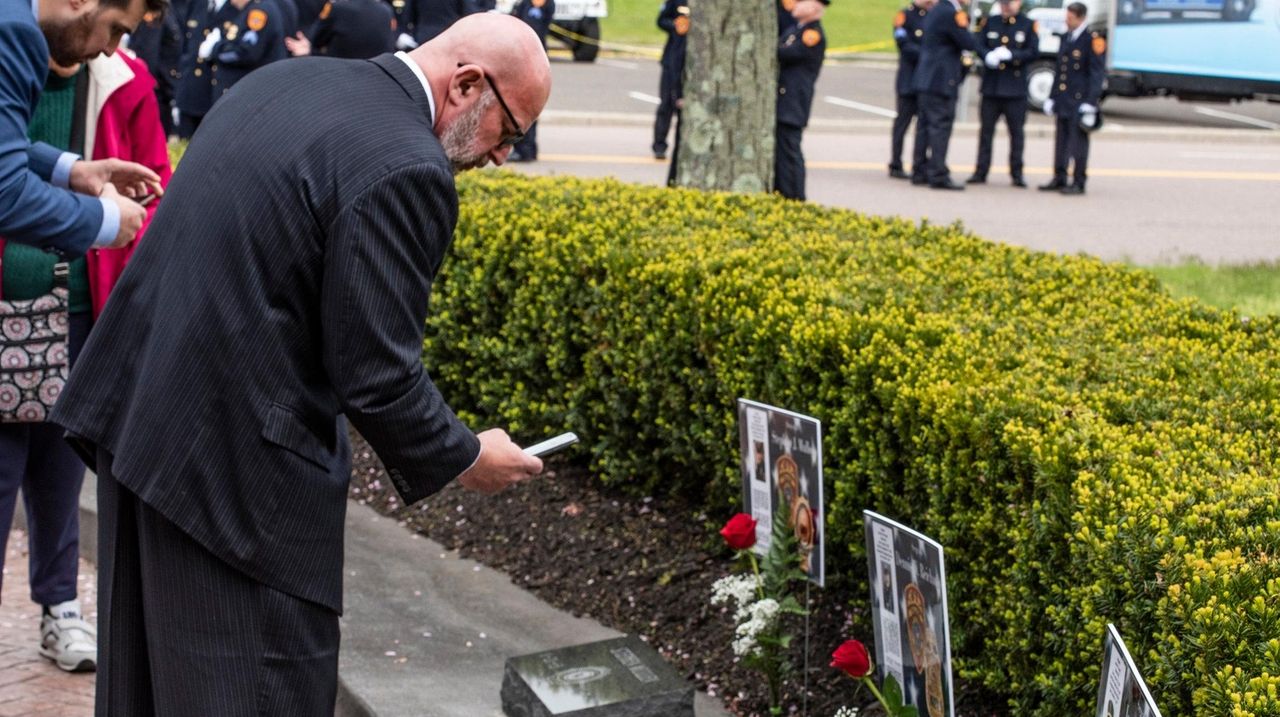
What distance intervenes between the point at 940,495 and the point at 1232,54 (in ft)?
65.1

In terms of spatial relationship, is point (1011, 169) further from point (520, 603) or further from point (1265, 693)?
point (1265, 693)

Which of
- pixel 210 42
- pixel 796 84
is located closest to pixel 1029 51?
pixel 796 84

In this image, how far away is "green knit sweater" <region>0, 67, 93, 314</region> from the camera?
12.7 ft

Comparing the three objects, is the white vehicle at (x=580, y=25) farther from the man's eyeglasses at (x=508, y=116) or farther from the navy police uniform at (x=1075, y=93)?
the man's eyeglasses at (x=508, y=116)

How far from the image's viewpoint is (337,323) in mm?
2539

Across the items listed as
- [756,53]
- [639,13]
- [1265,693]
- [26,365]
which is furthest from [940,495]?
[639,13]

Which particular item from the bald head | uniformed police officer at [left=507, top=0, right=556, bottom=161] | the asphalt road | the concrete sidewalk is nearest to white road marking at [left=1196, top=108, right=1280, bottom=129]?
the asphalt road

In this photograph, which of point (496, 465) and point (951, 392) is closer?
point (496, 465)

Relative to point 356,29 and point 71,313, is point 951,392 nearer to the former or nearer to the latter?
point 71,313

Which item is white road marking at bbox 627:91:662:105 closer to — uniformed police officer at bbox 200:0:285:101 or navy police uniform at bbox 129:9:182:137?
navy police uniform at bbox 129:9:182:137

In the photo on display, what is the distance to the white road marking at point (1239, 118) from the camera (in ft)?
78.4

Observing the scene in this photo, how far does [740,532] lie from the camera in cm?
378

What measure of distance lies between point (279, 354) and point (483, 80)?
61 cm

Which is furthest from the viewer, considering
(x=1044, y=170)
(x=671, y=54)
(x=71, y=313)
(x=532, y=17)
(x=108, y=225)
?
(x=1044, y=170)
